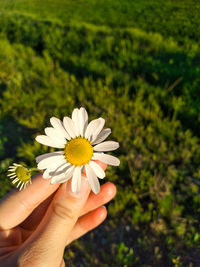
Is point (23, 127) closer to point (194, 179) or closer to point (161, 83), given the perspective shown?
point (161, 83)

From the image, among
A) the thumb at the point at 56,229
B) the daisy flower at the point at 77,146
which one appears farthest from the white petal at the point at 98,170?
the thumb at the point at 56,229

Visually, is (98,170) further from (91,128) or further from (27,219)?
(27,219)

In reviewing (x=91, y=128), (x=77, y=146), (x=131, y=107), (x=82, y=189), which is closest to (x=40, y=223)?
(x=82, y=189)

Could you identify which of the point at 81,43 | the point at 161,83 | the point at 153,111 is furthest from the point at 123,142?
the point at 81,43

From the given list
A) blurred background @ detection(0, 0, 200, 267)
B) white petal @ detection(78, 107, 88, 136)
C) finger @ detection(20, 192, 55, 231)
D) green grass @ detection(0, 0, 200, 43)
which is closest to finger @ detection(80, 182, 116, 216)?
blurred background @ detection(0, 0, 200, 267)

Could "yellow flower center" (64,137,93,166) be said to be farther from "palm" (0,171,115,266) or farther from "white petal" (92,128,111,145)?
"palm" (0,171,115,266)
